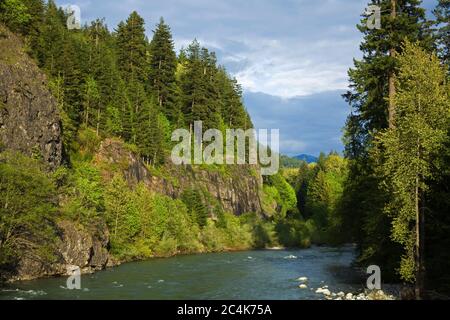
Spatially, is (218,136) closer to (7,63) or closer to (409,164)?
(7,63)

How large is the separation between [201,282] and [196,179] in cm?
5507

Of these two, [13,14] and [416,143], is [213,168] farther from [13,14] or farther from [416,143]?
[416,143]

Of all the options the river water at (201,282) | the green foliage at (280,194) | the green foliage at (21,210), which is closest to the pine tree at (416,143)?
the river water at (201,282)

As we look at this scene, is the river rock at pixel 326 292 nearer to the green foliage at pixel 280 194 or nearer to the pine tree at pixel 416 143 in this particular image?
the pine tree at pixel 416 143

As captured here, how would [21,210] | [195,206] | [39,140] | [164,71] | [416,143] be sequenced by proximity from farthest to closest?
[164,71]
[195,206]
[39,140]
[21,210]
[416,143]

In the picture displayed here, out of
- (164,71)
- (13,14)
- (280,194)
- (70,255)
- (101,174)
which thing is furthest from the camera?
(280,194)

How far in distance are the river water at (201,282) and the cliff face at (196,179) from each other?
2185 cm

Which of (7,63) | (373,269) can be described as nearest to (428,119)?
(373,269)

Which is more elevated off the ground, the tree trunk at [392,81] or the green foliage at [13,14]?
the green foliage at [13,14]

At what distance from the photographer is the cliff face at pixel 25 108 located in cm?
5072

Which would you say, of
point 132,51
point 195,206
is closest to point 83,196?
point 195,206

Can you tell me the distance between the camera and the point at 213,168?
104750mm

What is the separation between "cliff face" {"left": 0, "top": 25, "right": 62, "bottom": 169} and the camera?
1997 inches

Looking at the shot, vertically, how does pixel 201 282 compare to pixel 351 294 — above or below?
below
